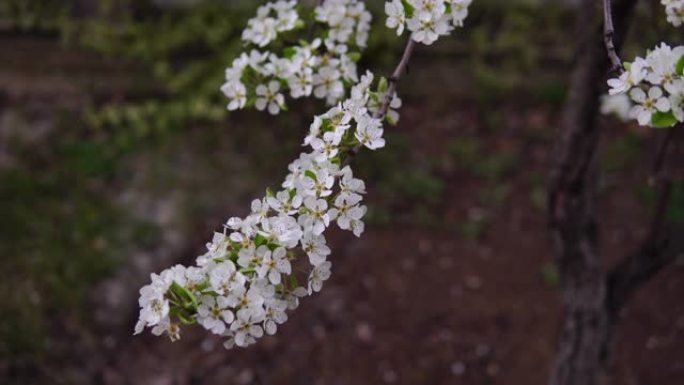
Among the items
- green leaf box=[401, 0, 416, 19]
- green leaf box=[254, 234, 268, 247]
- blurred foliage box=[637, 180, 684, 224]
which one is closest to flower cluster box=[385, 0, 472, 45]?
green leaf box=[401, 0, 416, 19]

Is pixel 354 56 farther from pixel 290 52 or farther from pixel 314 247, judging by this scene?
pixel 314 247

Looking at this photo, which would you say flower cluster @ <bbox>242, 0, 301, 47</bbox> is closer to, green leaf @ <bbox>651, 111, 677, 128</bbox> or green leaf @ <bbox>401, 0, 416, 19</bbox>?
green leaf @ <bbox>401, 0, 416, 19</bbox>

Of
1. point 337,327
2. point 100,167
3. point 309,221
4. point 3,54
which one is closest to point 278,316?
point 309,221

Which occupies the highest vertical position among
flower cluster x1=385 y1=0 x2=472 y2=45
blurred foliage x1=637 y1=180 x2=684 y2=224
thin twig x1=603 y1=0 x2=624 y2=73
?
blurred foliage x1=637 y1=180 x2=684 y2=224

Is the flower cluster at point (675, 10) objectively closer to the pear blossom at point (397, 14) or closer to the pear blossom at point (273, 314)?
the pear blossom at point (397, 14)

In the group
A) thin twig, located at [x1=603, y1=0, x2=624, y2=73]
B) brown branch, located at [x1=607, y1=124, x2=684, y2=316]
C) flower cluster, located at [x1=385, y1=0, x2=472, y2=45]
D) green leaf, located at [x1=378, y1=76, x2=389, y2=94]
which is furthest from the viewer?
brown branch, located at [x1=607, y1=124, x2=684, y2=316]

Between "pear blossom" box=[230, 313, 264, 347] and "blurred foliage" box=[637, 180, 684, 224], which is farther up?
"blurred foliage" box=[637, 180, 684, 224]

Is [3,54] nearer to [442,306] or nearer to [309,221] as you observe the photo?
[442,306]
